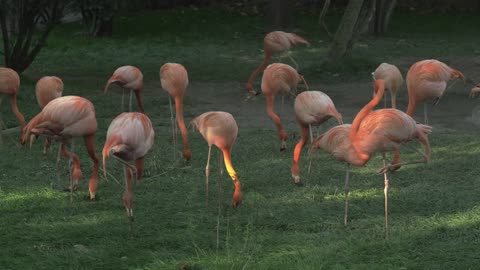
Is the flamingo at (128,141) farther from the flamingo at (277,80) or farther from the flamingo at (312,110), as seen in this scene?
the flamingo at (277,80)

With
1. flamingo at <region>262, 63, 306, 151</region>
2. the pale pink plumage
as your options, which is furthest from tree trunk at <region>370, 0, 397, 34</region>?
the pale pink plumage

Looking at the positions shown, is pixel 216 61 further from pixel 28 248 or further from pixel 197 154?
pixel 28 248

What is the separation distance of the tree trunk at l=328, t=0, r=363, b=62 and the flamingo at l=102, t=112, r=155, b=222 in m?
6.57

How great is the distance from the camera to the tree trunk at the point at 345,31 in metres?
10.9

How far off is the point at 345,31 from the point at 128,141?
22.7ft

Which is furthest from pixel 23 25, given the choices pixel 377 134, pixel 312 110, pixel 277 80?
pixel 377 134

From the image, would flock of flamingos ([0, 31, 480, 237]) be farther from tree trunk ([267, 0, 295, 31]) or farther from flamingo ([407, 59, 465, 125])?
tree trunk ([267, 0, 295, 31])

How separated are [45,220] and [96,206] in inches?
15.9

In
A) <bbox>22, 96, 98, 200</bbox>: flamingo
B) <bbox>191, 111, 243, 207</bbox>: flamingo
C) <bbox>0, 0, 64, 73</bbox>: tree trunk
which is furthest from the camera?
<bbox>0, 0, 64, 73</bbox>: tree trunk

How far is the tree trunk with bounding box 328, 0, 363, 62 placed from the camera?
10898mm

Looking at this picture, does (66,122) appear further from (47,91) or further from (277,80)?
(277,80)

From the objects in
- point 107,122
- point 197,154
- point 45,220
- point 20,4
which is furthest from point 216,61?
point 45,220

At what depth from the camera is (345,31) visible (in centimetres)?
1106

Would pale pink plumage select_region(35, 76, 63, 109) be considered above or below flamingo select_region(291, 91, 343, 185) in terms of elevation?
below
